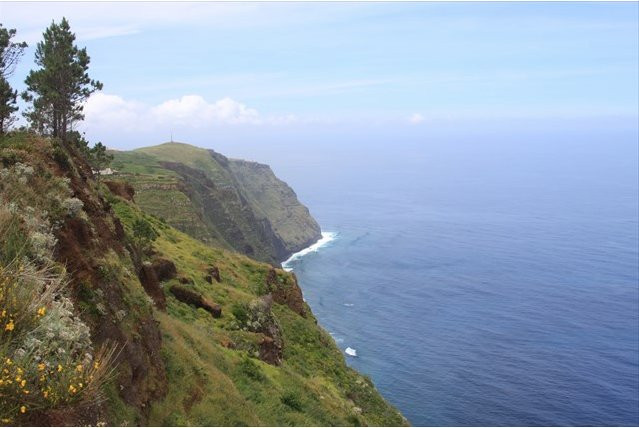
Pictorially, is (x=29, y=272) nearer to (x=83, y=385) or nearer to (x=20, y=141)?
(x=83, y=385)

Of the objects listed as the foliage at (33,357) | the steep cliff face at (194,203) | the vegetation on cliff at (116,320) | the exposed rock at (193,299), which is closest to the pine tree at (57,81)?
the vegetation on cliff at (116,320)

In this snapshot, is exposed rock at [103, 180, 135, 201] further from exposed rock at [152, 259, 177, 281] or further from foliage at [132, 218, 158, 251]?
exposed rock at [152, 259, 177, 281]

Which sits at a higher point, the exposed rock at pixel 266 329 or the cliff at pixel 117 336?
the cliff at pixel 117 336

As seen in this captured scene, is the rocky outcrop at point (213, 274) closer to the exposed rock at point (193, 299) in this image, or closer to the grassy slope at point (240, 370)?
the grassy slope at point (240, 370)

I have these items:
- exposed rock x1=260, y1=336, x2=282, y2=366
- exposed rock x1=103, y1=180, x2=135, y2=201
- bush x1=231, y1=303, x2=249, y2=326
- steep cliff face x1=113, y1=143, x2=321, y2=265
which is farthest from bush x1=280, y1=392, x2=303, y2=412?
→ steep cliff face x1=113, y1=143, x2=321, y2=265

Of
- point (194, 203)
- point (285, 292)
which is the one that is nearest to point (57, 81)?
point (285, 292)
